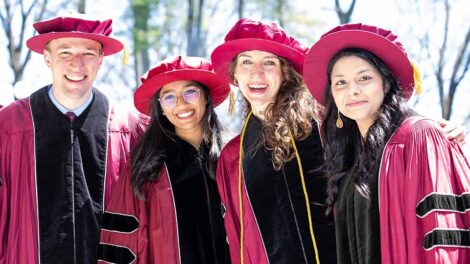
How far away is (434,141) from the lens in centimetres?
326

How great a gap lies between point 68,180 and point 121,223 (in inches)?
19.2

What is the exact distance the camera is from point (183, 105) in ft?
15.2

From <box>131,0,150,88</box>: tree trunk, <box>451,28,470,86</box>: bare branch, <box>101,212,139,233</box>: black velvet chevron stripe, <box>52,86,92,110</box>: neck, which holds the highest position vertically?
<box>131,0,150,88</box>: tree trunk

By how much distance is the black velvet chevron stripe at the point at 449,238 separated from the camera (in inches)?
122

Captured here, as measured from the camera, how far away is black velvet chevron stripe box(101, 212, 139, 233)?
4.50 metres

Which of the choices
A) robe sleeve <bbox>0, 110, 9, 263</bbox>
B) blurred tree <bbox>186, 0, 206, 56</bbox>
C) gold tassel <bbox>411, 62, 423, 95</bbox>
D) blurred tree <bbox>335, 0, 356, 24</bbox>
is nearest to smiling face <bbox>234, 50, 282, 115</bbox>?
gold tassel <bbox>411, 62, 423, 95</bbox>

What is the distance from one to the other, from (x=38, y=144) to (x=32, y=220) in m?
0.52

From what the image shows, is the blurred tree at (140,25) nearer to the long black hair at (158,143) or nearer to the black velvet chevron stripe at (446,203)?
the long black hair at (158,143)

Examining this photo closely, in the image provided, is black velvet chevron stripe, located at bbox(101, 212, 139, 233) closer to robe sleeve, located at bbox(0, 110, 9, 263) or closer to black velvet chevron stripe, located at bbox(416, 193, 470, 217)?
robe sleeve, located at bbox(0, 110, 9, 263)

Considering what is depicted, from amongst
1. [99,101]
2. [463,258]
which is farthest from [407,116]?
[99,101]

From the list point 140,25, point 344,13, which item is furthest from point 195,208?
point 140,25

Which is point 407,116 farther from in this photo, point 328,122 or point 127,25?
point 127,25

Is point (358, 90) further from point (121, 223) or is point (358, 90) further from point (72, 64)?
point (72, 64)

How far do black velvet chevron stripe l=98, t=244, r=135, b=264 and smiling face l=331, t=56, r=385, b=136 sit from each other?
69.1 inches
